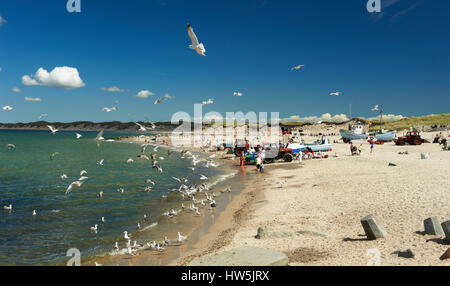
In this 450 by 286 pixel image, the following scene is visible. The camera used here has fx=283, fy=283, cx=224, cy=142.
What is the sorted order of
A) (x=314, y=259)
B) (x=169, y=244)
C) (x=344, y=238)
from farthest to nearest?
(x=169, y=244)
(x=344, y=238)
(x=314, y=259)

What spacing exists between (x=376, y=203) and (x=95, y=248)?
1253 cm

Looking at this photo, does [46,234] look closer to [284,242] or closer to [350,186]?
[284,242]

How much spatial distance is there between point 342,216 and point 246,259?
22.1 feet

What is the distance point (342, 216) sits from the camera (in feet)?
39.3

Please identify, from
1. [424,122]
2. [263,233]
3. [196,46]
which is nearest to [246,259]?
[263,233]

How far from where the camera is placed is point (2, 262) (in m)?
10.9

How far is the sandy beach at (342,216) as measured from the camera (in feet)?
26.9

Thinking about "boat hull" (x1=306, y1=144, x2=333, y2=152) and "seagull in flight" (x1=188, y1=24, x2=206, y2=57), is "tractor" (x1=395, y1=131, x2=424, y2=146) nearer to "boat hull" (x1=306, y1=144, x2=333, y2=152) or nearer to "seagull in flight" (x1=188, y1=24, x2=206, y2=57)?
"boat hull" (x1=306, y1=144, x2=333, y2=152)

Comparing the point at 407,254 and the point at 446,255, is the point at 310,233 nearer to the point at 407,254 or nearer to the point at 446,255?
the point at 407,254

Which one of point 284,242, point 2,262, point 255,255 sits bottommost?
point 2,262

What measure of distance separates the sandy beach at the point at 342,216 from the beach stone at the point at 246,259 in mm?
1307

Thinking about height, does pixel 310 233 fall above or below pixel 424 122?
below

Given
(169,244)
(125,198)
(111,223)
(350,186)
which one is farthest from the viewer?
(125,198)
